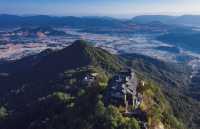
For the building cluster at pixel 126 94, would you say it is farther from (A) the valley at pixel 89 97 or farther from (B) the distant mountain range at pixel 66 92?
(B) the distant mountain range at pixel 66 92

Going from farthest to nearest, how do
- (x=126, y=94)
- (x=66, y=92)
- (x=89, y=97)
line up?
(x=66, y=92)
(x=89, y=97)
(x=126, y=94)

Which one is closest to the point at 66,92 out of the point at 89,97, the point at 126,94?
the point at 89,97

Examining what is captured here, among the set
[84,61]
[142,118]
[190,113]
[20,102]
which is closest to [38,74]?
[84,61]

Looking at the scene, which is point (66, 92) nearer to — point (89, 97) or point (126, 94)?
point (89, 97)

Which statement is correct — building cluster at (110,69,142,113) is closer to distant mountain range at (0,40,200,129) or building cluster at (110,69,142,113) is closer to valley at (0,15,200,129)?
valley at (0,15,200,129)

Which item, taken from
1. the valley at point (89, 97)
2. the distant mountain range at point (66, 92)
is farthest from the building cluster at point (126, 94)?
the distant mountain range at point (66, 92)

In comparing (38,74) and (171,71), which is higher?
(38,74)

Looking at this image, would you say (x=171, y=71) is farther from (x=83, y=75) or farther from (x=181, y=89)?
(x=83, y=75)

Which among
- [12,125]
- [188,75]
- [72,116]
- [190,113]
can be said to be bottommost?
[188,75]

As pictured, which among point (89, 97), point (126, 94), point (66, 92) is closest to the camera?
point (126, 94)

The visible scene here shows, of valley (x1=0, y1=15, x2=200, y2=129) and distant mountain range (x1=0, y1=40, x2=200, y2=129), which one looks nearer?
valley (x1=0, y1=15, x2=200, y2=129)

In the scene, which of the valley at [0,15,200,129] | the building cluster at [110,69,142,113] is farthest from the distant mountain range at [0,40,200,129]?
the building cluster at [110,69,142,113]
